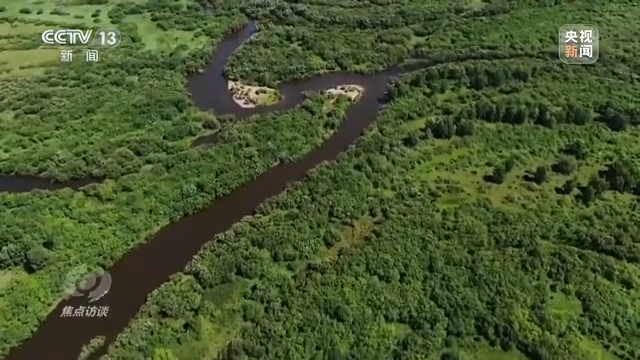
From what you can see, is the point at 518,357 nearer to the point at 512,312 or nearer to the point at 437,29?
the point at 512,312

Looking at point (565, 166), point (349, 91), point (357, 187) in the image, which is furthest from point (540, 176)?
point (349, 91)

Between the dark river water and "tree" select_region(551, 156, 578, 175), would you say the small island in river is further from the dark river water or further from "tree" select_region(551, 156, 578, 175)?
"tree" select_region(551, 156, 578, 175)

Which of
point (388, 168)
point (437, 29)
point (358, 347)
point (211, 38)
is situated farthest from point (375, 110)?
point (358, 347)

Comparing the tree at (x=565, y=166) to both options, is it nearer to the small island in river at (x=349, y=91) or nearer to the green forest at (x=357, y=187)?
the green forest at (x=357, y=187)

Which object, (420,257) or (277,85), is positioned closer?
(420,257)

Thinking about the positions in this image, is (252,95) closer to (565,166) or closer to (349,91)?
(349,91)

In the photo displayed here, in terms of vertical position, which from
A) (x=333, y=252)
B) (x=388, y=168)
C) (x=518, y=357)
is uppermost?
(x=388, y=168)

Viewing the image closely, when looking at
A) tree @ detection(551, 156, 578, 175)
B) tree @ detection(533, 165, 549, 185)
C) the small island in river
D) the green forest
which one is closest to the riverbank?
the green forest
